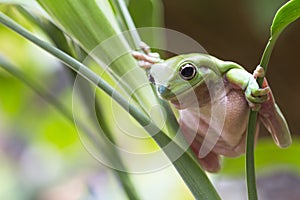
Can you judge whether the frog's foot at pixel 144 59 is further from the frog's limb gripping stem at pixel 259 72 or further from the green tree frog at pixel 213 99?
the frog's limb gripping stem at pixel 259 72

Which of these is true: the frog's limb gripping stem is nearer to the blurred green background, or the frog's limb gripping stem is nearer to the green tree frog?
the green tree frog

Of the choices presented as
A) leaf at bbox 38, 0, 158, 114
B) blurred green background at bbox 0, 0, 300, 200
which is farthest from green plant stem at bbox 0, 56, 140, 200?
blurred green background at bbox 0, 0, 300, 200

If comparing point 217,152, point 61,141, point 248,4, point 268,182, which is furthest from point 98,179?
point 217,152

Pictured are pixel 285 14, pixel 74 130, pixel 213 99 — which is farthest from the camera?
pixel 74 130

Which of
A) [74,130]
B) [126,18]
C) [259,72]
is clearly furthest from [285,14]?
[74,130]

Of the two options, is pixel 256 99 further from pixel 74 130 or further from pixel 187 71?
pixel 74 130

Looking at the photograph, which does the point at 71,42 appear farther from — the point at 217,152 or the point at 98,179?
the point at 98,179
